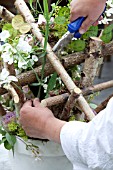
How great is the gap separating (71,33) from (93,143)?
0.30m

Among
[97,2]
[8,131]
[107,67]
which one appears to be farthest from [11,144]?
[107,67]

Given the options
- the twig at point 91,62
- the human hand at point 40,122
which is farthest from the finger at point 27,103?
the twig at point 91,62

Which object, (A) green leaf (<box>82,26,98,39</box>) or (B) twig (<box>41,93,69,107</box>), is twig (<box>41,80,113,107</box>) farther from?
(A) green leaf (<box>82,26,98,39</box>)

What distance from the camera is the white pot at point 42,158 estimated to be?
829mm

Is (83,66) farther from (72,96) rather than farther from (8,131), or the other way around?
(8,131)

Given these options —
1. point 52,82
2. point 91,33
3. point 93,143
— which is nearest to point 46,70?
point 52,82

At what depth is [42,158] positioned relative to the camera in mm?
842

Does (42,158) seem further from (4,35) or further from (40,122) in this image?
(4,35)

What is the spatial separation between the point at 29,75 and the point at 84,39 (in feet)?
0.52

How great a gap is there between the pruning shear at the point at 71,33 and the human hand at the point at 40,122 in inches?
6.0

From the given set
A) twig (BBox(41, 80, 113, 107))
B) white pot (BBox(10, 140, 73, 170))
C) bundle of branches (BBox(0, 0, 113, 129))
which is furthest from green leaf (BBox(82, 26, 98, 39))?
white pot (BBox(10, 140, 73, 170))

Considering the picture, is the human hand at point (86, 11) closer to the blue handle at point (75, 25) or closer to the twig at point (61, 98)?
the blue handle at point (75, 25)

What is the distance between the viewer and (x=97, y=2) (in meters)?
0.80

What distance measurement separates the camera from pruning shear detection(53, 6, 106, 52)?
79cm
